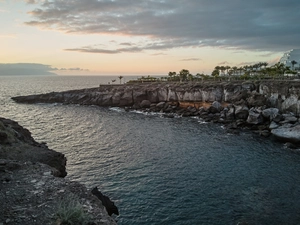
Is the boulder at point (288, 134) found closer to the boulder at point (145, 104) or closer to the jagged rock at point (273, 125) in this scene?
the jagged rock at point (273, 125)

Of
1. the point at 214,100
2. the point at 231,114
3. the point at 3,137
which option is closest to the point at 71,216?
the point at 3,137

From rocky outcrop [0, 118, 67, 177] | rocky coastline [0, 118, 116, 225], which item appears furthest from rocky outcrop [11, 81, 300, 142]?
rocky coastline [0, 118, 116, 225]

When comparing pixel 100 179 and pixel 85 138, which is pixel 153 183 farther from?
pixel 85 138

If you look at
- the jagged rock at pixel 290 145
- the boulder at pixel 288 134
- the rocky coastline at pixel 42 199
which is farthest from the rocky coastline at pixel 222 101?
the rocky coastline at pixel 42 199

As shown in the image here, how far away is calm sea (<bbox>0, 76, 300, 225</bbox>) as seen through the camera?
76.7ft

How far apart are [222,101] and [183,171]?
161ft

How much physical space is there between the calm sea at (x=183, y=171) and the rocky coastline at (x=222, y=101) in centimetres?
555

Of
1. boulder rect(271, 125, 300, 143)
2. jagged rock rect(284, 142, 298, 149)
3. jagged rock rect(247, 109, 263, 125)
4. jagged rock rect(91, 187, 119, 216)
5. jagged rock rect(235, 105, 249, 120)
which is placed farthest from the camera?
jagged rock rect(235, 105, 249, 120)

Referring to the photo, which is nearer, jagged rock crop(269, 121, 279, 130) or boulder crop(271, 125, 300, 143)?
boulder crop(271, 125, 300, 143)

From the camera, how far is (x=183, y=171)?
32.5 metres

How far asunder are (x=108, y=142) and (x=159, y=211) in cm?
2433

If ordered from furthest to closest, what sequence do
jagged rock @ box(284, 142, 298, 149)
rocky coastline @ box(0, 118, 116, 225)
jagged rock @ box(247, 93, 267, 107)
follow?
jagged rock @ box(247, 93, 267, 107) → jagged rock @ box(284, 142, 298, 149) → rocky coastline @ box(0, 118, 116, 225)

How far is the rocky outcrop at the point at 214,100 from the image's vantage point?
186ft

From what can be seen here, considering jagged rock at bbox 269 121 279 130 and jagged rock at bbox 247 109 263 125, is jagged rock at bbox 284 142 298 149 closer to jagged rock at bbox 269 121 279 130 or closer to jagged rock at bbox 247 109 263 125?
jagged rock at bbox 269 121 279 130
